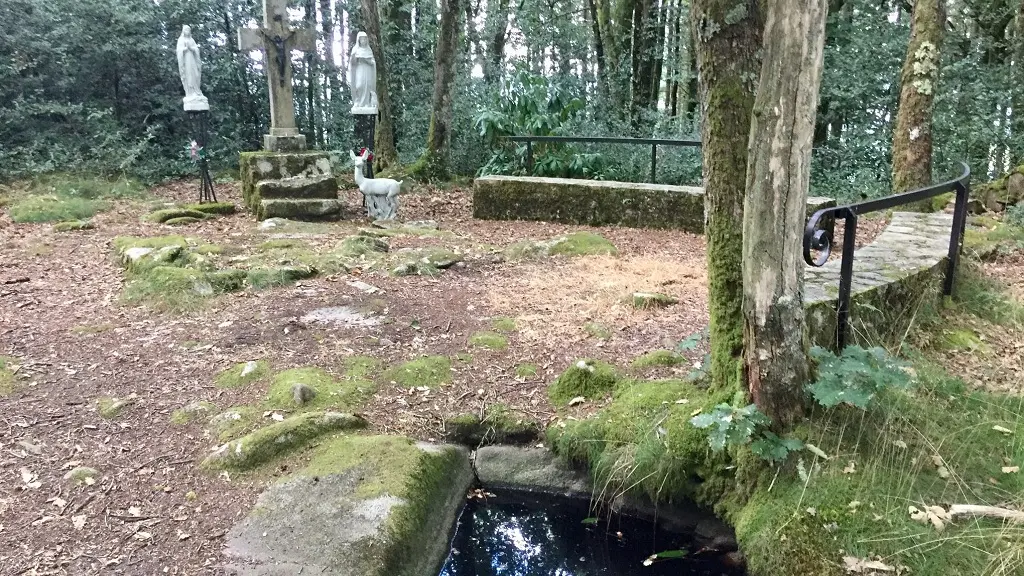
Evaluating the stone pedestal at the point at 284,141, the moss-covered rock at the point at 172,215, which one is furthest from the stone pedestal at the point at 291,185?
the moss-covered rock at the point at 172,215

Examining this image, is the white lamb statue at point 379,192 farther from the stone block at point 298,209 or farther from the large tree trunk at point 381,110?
the large tree trunk at point 381,110

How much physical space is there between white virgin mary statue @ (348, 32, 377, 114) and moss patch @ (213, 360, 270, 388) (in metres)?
5.41

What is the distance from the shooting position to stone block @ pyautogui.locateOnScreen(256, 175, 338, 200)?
8.30m

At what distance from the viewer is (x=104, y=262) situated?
638 centimetres

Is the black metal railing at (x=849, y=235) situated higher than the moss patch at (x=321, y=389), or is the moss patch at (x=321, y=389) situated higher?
the black metal railing at (x=849, y=235)

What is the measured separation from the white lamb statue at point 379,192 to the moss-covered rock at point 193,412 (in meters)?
4.79

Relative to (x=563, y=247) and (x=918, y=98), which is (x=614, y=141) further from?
(x=918, y=98)

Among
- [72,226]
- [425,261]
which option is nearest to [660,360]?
[425,261]

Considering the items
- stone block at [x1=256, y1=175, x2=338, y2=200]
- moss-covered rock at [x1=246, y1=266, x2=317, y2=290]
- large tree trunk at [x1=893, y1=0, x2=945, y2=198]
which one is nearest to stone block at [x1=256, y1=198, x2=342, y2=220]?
stone block at [x1=256, y1=175, x2=338, y2=200]

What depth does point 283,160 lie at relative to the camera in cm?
855

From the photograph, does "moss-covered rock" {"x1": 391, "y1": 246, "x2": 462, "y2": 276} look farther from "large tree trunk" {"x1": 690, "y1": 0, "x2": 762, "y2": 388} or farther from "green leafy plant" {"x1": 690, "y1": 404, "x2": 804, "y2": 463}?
"green leafy plant" {"x1": 690, "y1": 404, "x2": 804, "y2": 463}

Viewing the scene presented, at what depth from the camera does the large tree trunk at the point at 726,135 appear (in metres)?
3.00

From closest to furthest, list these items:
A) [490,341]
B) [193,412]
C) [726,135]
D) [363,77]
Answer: [726,135] → [193,412] → [490,341] → [363,77]

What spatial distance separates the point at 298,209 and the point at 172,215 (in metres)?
1.39
